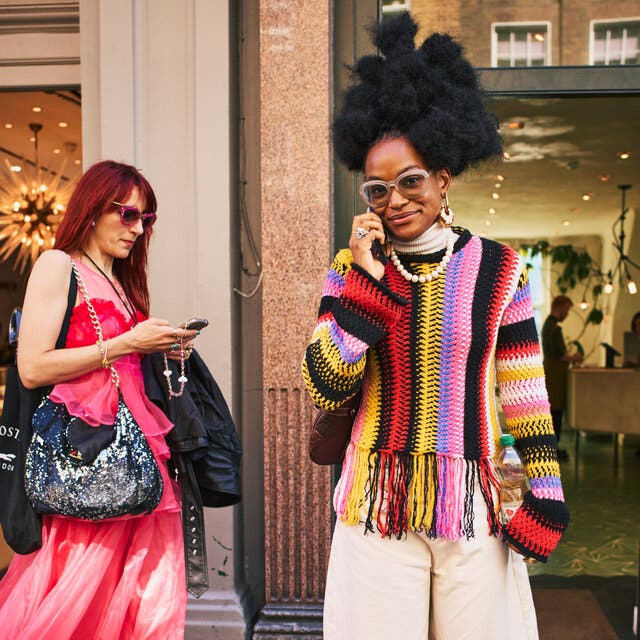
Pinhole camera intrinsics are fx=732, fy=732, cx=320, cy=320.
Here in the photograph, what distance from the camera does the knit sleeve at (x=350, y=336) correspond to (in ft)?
5.74

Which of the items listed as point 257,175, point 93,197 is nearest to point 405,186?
point 93,197

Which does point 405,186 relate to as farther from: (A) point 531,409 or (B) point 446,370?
(A) point 531,409

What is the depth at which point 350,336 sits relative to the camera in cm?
175

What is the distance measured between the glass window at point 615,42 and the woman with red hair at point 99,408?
252cm

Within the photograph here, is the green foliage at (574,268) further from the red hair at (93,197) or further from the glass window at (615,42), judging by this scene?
the red hair at (93,197)

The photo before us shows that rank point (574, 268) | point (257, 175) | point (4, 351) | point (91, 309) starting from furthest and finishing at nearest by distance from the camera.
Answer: point (574, 268) < point (4, 351) < point (257, 175) < point (91, 309)

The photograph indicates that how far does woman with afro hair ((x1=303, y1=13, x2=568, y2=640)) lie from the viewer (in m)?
1.81

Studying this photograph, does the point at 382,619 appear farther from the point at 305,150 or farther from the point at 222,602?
the point at 305,150

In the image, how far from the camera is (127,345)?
232cm

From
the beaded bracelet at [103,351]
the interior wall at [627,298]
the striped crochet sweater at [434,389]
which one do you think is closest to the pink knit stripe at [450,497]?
the striped crochet sweater at [434,389]

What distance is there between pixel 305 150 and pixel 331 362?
2.04 metres

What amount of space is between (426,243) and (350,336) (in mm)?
352

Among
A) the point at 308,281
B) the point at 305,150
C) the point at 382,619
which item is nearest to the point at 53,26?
the point at 305,150

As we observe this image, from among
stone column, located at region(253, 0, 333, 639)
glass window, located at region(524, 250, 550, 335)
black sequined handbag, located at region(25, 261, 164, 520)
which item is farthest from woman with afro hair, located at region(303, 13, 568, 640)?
glass window, located at region(524, 250, 550, 335)
